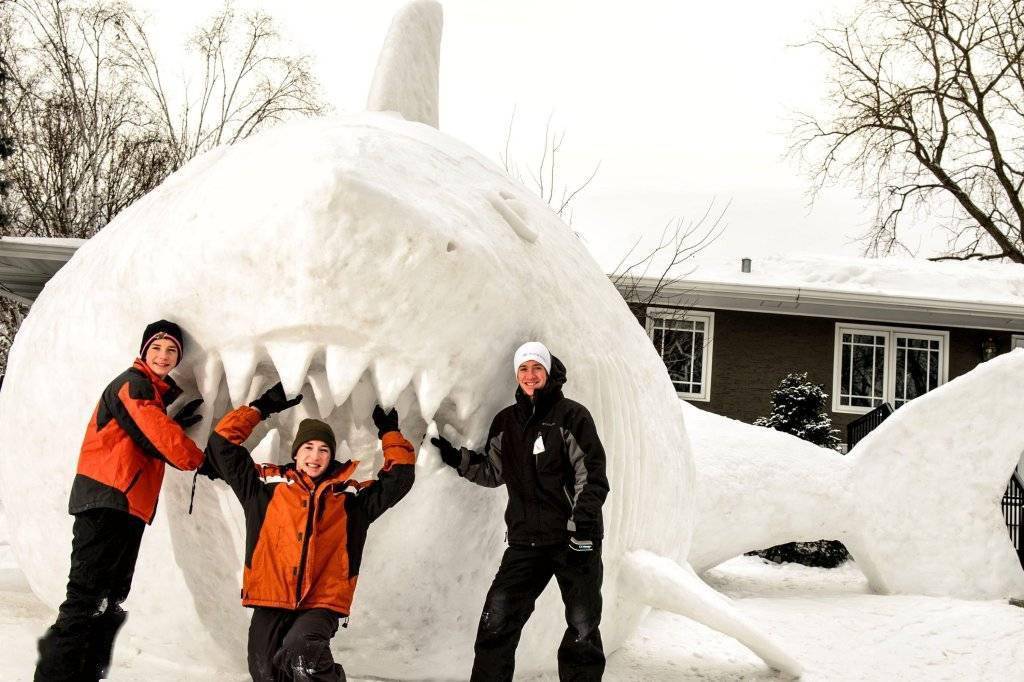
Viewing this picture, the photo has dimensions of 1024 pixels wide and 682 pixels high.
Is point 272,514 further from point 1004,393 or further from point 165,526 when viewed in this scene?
point 1004,393

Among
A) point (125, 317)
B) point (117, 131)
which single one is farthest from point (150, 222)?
point (117, 131)

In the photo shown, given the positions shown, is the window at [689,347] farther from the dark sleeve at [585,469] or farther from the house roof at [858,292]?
the dark sleeve at [585,469]

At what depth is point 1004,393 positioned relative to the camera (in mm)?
6758

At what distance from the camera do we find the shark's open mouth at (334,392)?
2.63 meters

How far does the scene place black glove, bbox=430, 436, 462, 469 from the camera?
305 centimetres

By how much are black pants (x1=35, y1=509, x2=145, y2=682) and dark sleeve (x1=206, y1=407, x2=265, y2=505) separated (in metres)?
0.50

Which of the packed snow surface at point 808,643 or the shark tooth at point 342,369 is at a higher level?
the shark tooth at point 342,369

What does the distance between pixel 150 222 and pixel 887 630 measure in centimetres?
487

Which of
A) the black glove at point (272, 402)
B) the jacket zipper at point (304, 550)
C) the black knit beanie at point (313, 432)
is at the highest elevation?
the black glove at point (272, 402)

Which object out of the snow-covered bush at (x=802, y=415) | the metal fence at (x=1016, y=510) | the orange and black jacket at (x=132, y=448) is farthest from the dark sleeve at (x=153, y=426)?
the snow-covered bush at (x=802, y=415)

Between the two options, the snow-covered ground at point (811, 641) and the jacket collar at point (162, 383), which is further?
the snow-covered ground at point (811, 641)

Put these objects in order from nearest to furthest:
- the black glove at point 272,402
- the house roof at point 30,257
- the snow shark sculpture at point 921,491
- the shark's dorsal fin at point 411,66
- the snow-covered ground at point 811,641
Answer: the black glove at point 272,402, the snow-covered ground at point 811,641, the shark's dorsal fin at point 411,66, the snow shark sculpture at point 921,491, the house roof at point 30,257

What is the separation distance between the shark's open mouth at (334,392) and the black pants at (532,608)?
0.55 metres

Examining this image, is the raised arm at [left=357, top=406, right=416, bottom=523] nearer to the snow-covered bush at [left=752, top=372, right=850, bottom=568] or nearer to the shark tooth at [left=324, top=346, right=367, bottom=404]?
the shark tooth at [left=324, top=346, right=367, bottom=404]
